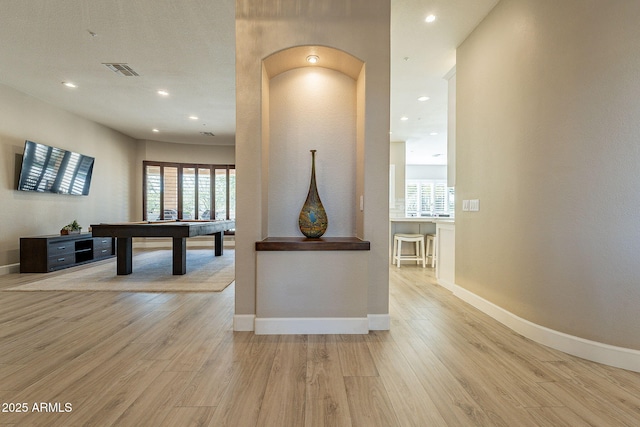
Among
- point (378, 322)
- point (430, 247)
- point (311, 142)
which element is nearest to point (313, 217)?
point (311, 142)

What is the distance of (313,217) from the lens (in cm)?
258

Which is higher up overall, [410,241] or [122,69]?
[122,69]

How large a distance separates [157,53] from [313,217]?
Result: 9.95ft

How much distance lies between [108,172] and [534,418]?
840 centimetres

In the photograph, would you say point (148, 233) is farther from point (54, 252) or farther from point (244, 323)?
point (244, 323)

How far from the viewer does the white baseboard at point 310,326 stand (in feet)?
7.69

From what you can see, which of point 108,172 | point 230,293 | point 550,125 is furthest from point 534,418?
point 108,172

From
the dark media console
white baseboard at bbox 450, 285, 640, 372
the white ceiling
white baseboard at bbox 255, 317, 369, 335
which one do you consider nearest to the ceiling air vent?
the white ceiling

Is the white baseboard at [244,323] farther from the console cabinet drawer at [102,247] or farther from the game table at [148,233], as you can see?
the console cabinet drawer at [102,247]

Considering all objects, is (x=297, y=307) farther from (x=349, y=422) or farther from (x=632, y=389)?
(x=632, y=389)

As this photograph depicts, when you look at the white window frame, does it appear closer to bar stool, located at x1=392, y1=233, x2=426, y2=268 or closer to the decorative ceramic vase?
bar stool, located at x1=392, y1=233, x2=426, y2=268

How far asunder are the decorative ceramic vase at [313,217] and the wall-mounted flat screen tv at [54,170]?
5.17m

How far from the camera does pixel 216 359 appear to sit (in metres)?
1.94

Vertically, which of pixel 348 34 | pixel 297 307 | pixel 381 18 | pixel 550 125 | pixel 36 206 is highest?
pixel 381 18
